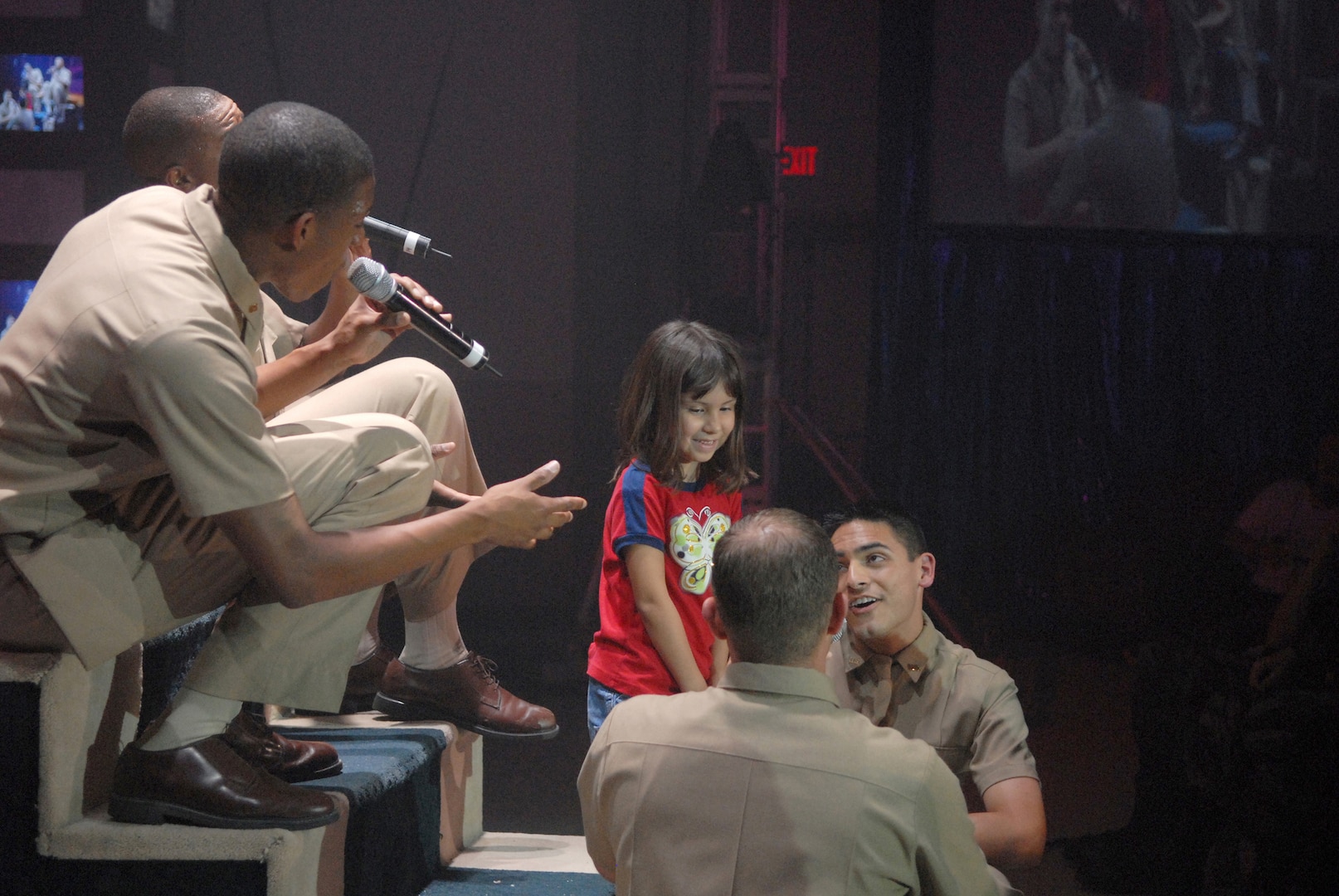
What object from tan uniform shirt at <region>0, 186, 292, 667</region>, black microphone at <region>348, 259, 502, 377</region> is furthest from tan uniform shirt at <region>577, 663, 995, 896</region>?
black microphone at <region>348, 259, 502, 377</region>

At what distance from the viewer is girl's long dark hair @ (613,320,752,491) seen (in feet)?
7.89

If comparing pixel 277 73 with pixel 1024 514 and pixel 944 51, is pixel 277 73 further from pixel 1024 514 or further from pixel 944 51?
pixel 1024 514

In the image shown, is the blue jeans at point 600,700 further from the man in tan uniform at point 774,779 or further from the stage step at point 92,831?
the man in tan uniform at point 774,779

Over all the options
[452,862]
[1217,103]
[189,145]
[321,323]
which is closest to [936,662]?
[452,862]

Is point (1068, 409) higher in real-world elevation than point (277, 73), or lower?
lower

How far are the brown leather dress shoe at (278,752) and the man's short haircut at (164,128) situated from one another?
0.98 m

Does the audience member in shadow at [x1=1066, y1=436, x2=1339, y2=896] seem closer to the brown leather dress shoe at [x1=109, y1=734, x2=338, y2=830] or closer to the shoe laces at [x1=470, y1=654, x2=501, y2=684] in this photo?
the shoe laces at [x1=470, y1=654, x2=501, y2=684]

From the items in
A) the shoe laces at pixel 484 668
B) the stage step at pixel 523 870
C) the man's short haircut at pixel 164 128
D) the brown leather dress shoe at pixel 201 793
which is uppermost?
the man's short haircut at pixel 164 128

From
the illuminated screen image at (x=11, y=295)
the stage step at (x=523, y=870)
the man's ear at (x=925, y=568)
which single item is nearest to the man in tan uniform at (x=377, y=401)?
the stage step at (x=523, y=870)

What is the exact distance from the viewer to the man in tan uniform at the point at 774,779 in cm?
133

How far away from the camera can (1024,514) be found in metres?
4.56

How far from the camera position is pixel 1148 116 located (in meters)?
4.34

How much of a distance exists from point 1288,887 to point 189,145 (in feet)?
8.92

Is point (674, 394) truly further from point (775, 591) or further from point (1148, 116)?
point (1148, 116)
